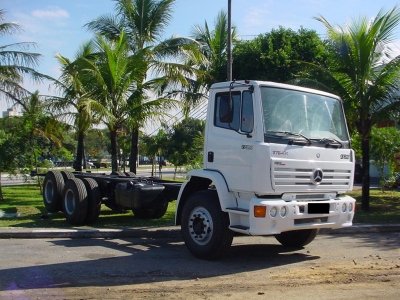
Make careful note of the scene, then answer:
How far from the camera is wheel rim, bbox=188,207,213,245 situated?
25.8ft

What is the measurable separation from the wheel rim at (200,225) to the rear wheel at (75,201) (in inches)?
147

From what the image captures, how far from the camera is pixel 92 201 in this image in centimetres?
1109

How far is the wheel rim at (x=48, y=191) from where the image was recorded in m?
12.5

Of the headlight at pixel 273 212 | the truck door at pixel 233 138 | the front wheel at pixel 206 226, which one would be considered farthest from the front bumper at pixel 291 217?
the front wheel at pixel 206 226

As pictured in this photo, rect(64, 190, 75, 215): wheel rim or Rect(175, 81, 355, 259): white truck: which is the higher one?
Rect(175, 81, 355, 259): white truck

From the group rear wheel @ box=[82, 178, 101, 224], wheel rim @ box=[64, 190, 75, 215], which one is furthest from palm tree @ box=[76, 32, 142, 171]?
rear wheel @ box=[82, 178, 101, 224]

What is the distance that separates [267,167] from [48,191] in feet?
24.3

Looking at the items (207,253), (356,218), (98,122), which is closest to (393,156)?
(356,218)

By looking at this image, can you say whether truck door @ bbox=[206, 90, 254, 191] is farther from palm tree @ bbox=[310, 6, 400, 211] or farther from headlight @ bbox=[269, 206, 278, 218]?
palm tree @ bbox=[310, 6, 400, 211]

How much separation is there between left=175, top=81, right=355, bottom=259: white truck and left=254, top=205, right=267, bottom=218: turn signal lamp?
1cm

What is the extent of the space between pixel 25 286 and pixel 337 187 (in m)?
4.81

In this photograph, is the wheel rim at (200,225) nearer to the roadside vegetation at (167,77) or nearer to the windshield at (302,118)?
the windshield at (302,118)

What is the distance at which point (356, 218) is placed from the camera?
12.9 metres

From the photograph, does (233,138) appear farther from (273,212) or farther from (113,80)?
(113,80)
